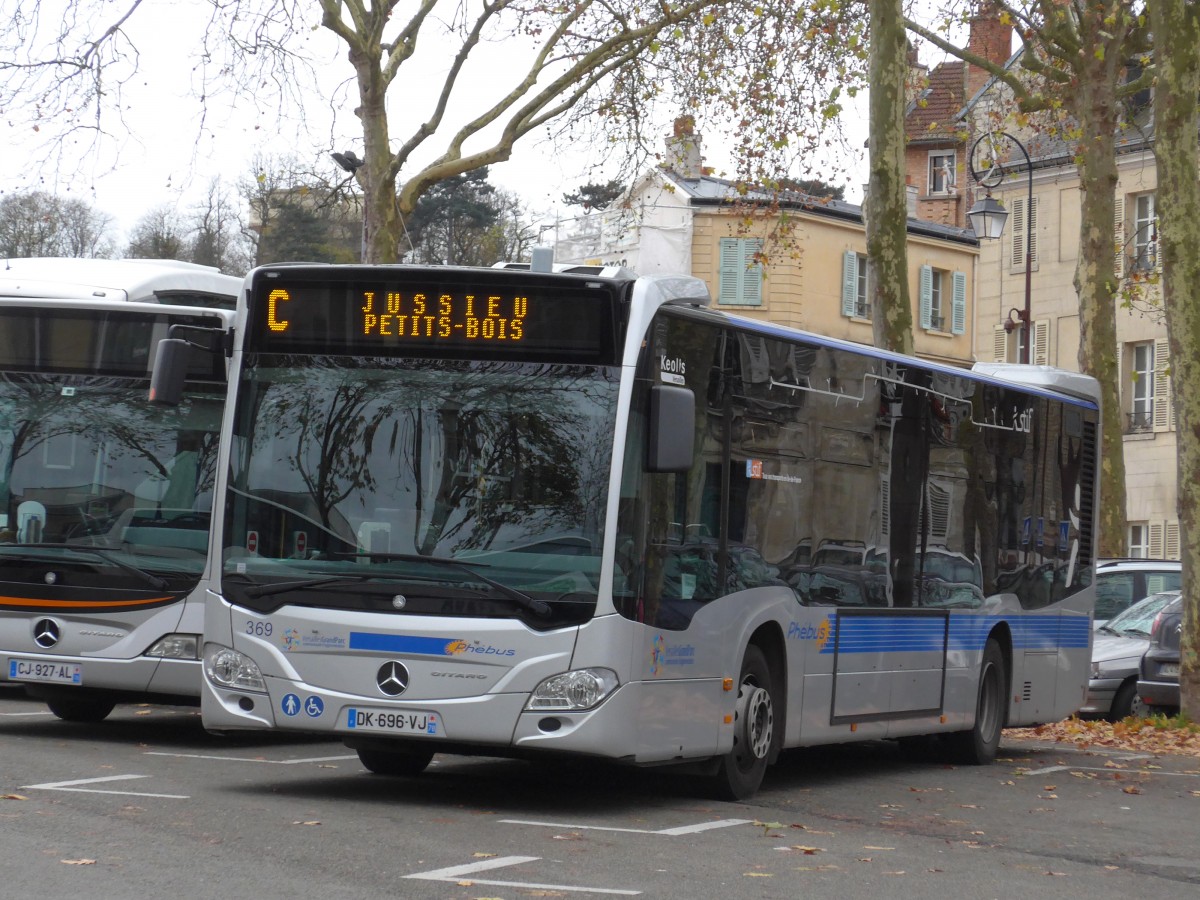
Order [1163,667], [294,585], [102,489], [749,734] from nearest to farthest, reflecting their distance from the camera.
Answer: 1. [294,585]
2. [749,734]
3. [102,489]
4. [1163,667]

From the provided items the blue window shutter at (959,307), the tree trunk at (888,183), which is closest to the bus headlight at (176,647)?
the tree trunk at (888,183)

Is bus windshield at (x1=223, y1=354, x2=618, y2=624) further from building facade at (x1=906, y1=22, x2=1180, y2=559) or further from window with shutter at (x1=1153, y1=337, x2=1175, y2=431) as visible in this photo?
window with shutter at (x1=1153, y1=337, x2=1175, y2=431)

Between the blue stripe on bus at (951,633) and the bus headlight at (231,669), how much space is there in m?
3.69

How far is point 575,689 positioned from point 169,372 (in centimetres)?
294

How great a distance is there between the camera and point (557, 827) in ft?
32.6

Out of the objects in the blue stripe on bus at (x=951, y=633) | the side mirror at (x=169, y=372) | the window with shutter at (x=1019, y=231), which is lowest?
the blue stripe on bus at (x=951, y=633)

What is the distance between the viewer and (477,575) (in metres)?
10.4

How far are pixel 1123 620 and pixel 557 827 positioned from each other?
13.9 m

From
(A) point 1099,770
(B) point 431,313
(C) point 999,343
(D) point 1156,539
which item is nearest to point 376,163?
(A) point 1099,770

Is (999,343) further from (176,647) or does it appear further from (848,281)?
(176,647)

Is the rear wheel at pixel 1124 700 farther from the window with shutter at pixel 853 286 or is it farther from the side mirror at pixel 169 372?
the window with shutter at pixel 853 286

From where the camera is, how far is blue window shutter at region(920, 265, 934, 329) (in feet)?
189

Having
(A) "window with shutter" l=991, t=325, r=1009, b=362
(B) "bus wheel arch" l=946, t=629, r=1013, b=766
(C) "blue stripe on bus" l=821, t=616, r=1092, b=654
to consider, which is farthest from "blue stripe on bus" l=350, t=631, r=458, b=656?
(A) "window with shutter" l=991, t=325, r=1009, b=362

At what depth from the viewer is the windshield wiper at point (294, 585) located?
1060 cm
